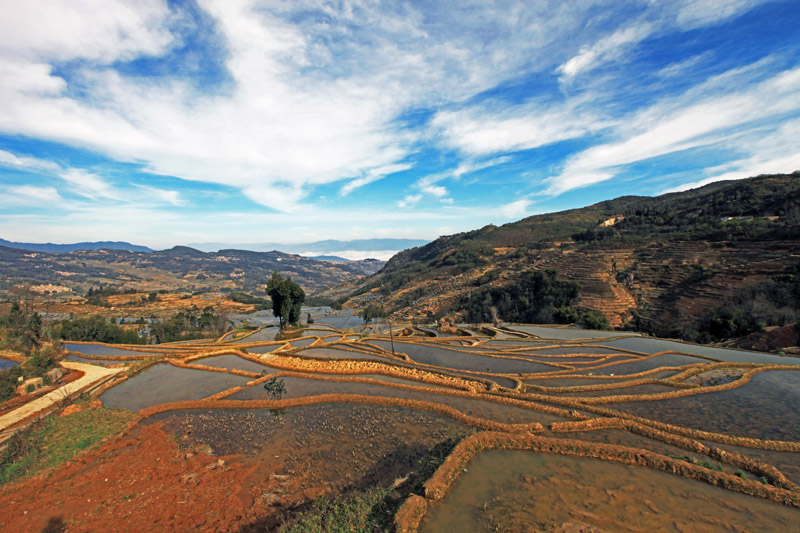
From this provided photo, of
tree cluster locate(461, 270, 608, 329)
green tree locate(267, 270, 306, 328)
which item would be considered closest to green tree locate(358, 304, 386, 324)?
tree cluster locate(461, 270, 608, 329)

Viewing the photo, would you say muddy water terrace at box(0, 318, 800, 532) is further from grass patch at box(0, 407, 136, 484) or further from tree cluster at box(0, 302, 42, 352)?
tree cluster at box(0, 302, 42, 352)

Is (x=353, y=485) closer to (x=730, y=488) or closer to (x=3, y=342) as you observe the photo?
(x=730, y=488)

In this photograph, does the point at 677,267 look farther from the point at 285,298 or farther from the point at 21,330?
the point at 21,330

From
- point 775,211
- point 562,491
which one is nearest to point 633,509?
point 562,491

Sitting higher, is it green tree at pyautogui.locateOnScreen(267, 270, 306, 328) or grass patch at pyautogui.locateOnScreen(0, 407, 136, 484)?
green tree at pyautogui.locateOnScreen(267, 270, 306, 328)

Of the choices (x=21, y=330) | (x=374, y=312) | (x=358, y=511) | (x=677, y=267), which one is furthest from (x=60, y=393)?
(x=677, y=267)
